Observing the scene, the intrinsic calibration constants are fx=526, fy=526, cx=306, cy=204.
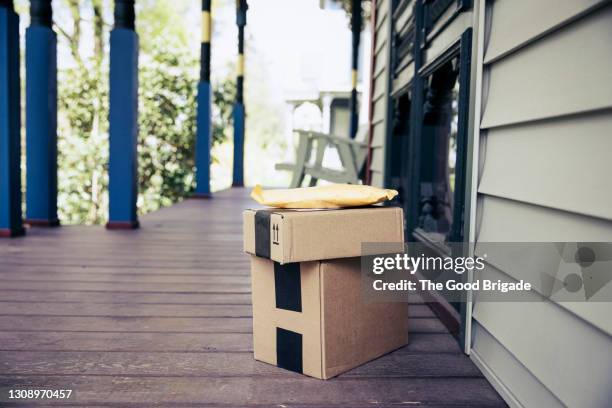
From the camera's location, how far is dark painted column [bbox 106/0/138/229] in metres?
3.63

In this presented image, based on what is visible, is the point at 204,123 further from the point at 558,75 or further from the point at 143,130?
the point at 558,75

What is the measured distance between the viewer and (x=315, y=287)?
1237mm

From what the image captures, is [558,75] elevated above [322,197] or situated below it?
above

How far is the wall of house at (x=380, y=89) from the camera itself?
3.40 metres

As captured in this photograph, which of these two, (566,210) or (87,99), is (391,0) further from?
(87,99)

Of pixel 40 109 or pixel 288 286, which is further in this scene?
pixel 40 109

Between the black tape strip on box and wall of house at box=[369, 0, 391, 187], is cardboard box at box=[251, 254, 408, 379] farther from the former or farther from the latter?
wall of house at box=[369, 0, 391, 187]

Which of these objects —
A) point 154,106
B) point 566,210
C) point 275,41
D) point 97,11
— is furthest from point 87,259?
point 275,41

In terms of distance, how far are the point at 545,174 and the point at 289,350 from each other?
2.38ft

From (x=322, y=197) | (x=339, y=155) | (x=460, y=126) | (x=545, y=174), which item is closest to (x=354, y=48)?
(x=339, y=155)

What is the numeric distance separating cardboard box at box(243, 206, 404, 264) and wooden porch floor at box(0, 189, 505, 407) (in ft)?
1.01

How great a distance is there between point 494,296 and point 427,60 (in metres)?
1.31

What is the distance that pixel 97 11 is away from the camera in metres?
11.1

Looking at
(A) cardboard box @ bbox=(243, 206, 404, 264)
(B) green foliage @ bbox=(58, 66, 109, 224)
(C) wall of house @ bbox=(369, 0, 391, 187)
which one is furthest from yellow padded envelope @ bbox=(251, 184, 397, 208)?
(B) green foliage @ bbox=(58, 66, 109, 224)
